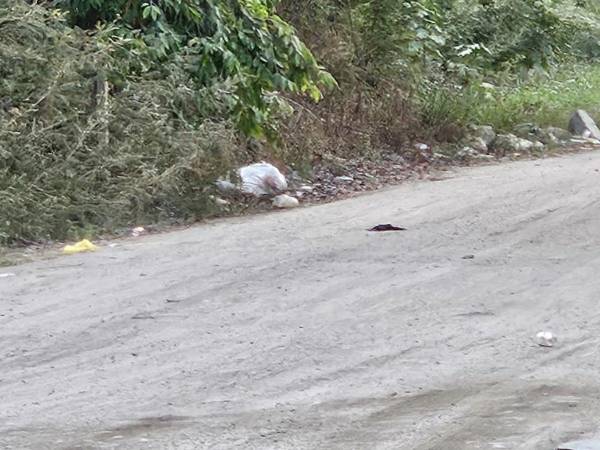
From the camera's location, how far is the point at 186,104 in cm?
1041

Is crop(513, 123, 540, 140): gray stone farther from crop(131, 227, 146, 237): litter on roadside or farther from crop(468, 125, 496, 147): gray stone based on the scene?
crop(131, 227, 146, 237): litter on roadside

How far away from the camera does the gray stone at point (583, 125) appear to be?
14961 millimetres

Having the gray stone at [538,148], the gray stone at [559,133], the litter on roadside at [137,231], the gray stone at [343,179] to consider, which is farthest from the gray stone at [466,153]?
the litter on roadside at [137,231]

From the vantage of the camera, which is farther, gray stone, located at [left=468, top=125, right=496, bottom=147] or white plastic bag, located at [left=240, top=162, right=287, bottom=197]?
gray stone, located at [left=468, top=125, right=496, bottom=147]

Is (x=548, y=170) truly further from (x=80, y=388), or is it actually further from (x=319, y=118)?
(x=80, y=388)

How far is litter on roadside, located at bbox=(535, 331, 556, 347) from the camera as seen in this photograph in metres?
5.58

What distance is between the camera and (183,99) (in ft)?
33.9

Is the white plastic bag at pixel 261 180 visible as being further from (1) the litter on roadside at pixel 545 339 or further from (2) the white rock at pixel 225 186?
(1) the litter on roadside at pixel 545 339

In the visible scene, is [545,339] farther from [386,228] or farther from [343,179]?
[343,179]

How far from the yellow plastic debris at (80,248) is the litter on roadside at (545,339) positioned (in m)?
4.05

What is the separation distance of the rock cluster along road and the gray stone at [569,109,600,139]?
6038 mm

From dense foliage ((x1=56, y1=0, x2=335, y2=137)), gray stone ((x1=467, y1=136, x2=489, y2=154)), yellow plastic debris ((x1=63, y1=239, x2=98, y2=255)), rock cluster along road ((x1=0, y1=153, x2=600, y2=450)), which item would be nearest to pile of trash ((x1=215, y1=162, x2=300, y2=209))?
dense foliage ((x1=56, y1=0, x2=335, y2=137))

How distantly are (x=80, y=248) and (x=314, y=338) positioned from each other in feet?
10.8

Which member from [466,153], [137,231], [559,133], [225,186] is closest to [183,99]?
[225,186]
